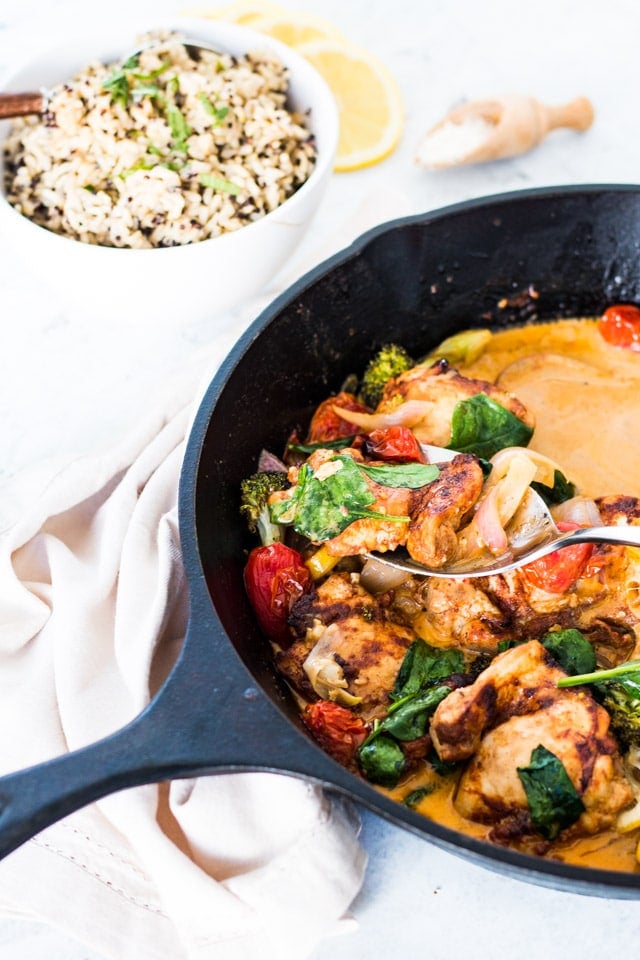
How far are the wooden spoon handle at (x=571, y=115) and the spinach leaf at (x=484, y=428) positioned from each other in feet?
5.68

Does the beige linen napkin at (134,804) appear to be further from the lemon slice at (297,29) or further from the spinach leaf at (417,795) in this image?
the lemon slice at (297,29)

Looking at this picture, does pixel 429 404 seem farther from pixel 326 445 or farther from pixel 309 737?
pixel 309 737

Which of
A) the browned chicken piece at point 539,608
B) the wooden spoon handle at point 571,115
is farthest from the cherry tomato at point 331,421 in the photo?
the wooden spoon handle at point 571,115

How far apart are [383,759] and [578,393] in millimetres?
1616

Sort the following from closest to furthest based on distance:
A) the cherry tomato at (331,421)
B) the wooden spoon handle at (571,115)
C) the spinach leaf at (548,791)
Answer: the spinach leaf at (548,791), the cherry tomato at (331,421), the wooden spoon handle at (571,115)

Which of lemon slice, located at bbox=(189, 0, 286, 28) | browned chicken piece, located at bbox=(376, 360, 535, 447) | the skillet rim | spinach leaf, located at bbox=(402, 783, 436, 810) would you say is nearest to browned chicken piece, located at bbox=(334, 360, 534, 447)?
browned chicken piece, located at bbox=(376, 360, 535, 447)

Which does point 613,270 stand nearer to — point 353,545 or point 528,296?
point 528,296

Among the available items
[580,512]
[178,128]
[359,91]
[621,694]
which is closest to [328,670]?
[621,694]

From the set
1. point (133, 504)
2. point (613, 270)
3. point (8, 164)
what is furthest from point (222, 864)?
point (8, 164)

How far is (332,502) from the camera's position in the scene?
108 inches

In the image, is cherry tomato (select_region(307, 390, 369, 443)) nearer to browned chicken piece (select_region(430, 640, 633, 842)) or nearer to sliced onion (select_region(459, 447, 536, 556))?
sliced onion (select_region(459, 447, 536, 556))

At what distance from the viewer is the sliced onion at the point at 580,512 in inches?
115

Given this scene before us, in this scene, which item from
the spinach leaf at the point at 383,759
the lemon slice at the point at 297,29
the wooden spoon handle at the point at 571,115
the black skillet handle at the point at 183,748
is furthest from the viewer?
the lemon slice at the point at 297,29

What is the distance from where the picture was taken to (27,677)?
2768 millimetres
